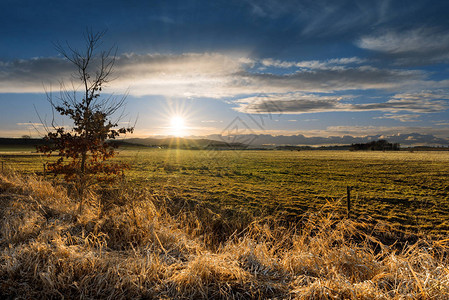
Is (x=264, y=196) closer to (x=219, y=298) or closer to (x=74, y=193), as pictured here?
(x=74, y=193)

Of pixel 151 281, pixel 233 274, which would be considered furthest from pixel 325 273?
pixel 151 281

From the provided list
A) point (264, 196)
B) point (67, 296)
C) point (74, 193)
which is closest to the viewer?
point (67, 296)

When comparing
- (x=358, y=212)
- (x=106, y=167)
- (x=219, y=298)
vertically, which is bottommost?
(x=358, y=212)

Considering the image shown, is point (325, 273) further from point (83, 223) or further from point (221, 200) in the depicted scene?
point (221, 200)

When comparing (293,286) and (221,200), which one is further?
(221,200)

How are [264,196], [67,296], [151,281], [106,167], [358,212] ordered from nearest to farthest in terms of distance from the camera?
[67,296] → [151,281] → [106,167] → [358,212] → [264,196]

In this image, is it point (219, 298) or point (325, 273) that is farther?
point (325, 273)

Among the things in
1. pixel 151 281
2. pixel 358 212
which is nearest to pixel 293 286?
pixel 151 281

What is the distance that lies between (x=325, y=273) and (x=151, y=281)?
10.1 feet

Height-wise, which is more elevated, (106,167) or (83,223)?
(106,167)

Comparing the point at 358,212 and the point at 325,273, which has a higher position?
the point at 325,273

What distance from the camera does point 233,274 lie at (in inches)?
191

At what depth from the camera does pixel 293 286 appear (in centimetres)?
441

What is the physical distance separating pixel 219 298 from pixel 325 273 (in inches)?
80.7
